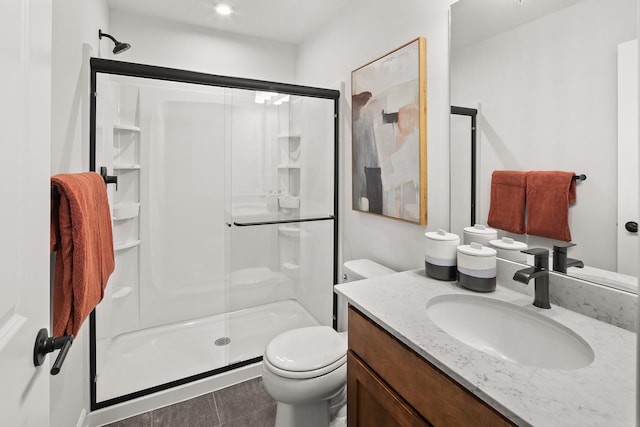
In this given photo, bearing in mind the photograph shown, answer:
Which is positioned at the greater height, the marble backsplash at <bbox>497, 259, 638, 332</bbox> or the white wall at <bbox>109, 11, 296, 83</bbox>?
the white wall at <bbox>109, 11, 296, 83</bbox>

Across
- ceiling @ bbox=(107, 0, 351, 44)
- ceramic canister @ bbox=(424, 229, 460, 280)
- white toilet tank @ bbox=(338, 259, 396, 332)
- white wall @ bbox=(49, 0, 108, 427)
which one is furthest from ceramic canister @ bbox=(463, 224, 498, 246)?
ceiling @ bbox=(107, 0, 351, 44)

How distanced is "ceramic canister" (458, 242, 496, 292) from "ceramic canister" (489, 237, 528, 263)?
7 centimetres

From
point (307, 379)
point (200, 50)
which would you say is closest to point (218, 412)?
point (307, 379)

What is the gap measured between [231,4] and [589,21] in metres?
2.19

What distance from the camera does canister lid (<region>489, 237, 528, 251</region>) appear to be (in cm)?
122

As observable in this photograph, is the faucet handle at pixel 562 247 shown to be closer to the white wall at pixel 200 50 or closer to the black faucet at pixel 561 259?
the black faucet at pixel 561 259

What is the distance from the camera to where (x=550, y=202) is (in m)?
1.11

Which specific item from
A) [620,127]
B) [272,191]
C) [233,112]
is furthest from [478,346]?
[233,112]

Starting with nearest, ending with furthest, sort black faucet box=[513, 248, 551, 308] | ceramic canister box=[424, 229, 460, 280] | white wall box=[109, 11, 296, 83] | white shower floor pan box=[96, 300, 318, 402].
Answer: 1. black faucet box=[513, 248, 551, 308]
2. ceramic canister box=[424, 229, 460, 280]
3. white shower floor pan box=[96, 300, 318, 402]
4. white wall box=[109, 11, 296, 83]

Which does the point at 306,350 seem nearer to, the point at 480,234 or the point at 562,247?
the point at 480,234

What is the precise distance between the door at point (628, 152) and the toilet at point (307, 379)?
116 centimetres

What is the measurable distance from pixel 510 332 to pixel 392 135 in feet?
3.75

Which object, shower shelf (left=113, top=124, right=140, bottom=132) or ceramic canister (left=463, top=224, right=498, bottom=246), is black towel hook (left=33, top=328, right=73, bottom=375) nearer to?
ceramic canister (left=463, top=224, right=498, bottom=246)

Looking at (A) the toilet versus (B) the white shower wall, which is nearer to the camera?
(A) the toilet
